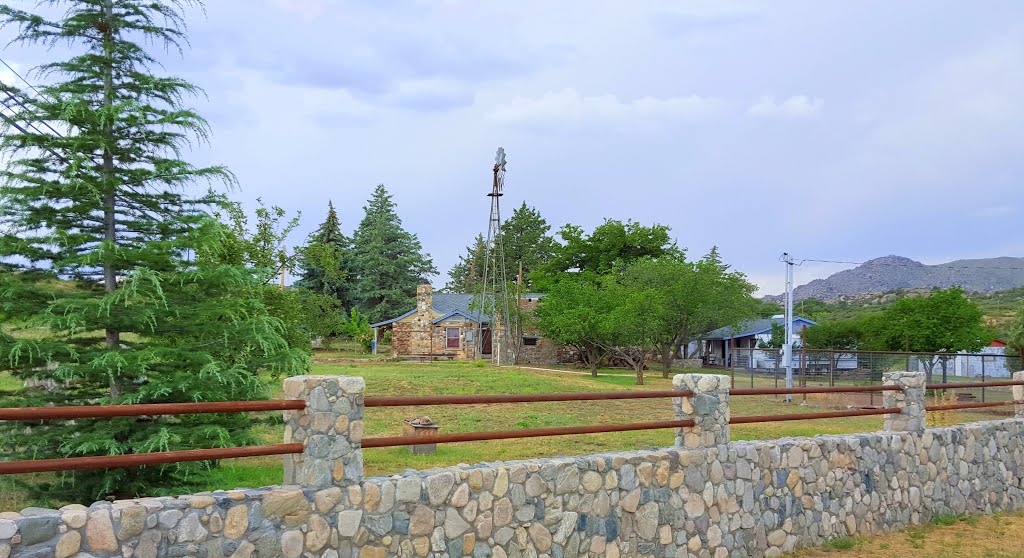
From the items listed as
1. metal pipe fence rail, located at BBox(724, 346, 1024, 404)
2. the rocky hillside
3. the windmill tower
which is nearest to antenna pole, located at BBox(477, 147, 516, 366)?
the windmill tower

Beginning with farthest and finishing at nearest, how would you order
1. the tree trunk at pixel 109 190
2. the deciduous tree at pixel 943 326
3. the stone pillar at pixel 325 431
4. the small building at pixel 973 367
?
the deciduous tree at pixel 943 326
the small building at pixel 973 367
the tree trunk at pixel 109 190
the stone pillar at pixel 325 431

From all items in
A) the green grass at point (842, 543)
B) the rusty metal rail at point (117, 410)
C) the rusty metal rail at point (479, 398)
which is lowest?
the green grass at point (842, 543)

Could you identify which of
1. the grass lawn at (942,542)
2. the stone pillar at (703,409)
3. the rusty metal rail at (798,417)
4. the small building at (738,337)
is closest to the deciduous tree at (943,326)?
the small building at (738,337)

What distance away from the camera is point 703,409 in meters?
7.17

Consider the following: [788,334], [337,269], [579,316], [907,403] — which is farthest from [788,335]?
[337,269]

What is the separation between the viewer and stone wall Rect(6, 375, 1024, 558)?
15.1 feet

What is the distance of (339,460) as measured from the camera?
5.27 m

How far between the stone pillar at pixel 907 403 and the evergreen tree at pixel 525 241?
189ft

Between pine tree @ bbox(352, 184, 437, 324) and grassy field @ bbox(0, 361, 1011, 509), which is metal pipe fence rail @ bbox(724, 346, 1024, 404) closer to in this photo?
grassy field @ bbox(0, 361, 1011, 509)

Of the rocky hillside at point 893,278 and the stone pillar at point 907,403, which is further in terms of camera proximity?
the rocky hillside at point 893,278

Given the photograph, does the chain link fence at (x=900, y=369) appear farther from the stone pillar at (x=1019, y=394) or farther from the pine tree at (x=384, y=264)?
the pine tree at (x=384, y=264)

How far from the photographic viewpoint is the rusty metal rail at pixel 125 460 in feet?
13.5

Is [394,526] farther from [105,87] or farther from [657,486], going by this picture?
[105,87]

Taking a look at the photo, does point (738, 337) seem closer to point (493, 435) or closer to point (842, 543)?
point (842, 543)
